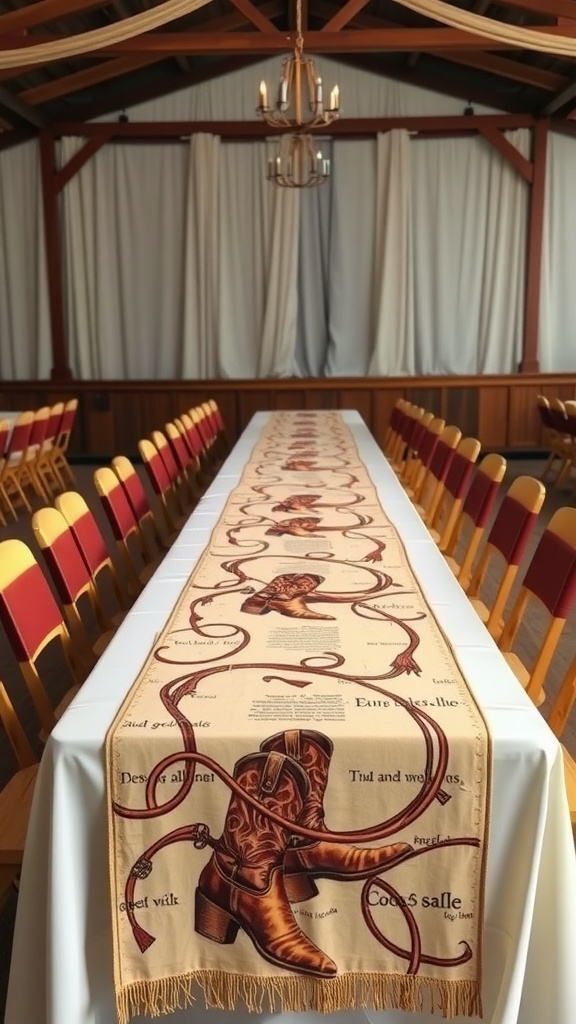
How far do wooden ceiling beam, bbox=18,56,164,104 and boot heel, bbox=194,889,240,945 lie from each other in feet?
29.4

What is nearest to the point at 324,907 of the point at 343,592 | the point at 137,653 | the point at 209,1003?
the point at 209,1003

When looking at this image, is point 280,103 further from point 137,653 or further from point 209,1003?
point 209,1003

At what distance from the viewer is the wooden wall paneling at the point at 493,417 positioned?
373 inches

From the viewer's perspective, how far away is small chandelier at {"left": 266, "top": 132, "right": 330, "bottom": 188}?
5668 mm

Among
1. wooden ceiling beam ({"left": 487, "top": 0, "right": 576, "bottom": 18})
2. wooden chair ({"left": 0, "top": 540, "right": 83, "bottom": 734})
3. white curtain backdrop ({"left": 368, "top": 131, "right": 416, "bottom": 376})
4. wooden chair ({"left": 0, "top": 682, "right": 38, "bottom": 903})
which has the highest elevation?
wooden ceiling beam ({"left": 487, "top": 0, "right": 576, "bottom": 18})

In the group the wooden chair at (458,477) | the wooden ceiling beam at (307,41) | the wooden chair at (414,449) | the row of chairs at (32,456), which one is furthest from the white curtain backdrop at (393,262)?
the wooden chair at (458,477)

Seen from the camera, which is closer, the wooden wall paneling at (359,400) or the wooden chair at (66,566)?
the wooden chair at (66,566)

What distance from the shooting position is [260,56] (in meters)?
9.56

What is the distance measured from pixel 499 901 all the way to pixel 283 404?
826cm

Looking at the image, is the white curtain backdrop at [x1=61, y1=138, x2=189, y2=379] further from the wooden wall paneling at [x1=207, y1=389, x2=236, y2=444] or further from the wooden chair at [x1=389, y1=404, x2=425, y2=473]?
the wooden chair at [x1=389, y1=404, x2=425, y2=473]

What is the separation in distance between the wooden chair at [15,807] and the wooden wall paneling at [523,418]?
8081 mm

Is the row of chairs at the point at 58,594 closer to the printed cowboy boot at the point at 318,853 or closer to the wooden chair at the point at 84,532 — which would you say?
the wooden chair at the point at 84,532

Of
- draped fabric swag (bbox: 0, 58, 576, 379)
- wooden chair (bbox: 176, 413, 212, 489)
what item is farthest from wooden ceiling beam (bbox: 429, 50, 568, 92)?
wooden chair (bbox: 176, 413, 212, 489)

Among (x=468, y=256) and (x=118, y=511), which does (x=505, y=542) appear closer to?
(x=118, y=511)
